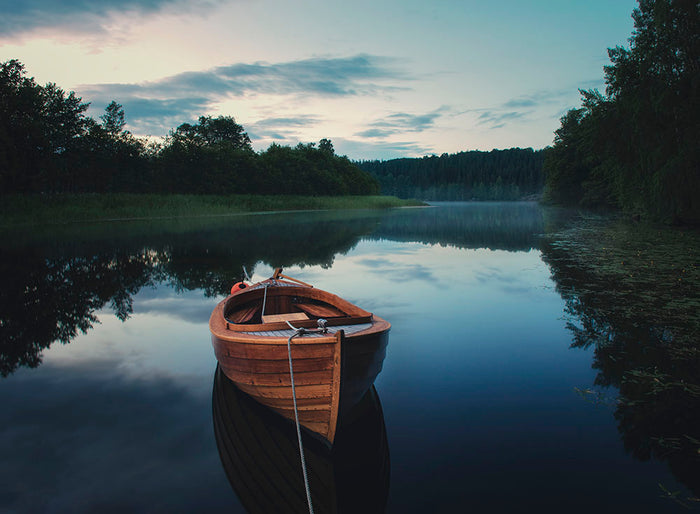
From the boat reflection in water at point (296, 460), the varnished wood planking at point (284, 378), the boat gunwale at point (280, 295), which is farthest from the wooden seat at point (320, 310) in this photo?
the varnished wood planking at point (284, 378)

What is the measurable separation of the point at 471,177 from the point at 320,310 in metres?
157

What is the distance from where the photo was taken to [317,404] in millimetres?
4086

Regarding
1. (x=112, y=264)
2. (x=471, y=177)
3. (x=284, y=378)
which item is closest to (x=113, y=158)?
(x=112, y=264)

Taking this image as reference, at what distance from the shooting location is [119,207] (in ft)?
123

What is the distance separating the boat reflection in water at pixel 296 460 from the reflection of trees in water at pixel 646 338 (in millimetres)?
2347

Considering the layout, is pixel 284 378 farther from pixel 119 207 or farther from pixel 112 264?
pixel 119 207

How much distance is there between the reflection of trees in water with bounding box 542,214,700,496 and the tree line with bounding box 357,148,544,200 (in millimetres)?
135883

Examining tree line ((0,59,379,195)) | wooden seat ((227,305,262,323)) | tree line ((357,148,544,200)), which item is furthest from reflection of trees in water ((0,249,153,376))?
tree line ((357,148,544,200))

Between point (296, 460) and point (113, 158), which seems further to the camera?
point (113, 158)

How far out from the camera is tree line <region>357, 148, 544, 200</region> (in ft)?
476

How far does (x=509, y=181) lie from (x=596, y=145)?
12871 cm

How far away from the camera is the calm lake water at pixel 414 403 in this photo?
359 cm

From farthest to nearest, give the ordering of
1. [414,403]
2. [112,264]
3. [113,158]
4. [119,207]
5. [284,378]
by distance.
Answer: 1. [113,158]
2. [119,207]
3. [112,264]
4. [414,403]
5. [284,378]

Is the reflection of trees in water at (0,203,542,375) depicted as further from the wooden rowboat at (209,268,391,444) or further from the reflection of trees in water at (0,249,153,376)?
the wooden rowboat at (209,268,391,444)
